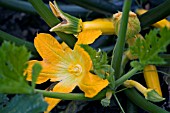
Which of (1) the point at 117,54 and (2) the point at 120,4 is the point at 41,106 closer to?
(1) the point at 117,54

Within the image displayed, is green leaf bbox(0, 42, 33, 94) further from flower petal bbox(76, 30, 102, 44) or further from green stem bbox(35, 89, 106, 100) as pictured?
flower petal bbox(76, 30, 102, 44)

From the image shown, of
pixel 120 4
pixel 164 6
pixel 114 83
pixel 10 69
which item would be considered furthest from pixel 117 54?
pixel 120 4

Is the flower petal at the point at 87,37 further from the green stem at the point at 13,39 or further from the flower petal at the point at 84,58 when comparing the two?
the green stem at the point at 13,39

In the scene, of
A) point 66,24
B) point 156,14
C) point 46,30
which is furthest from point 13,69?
point 46,30

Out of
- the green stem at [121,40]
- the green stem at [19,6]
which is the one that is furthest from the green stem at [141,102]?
the green stem at [19,6]

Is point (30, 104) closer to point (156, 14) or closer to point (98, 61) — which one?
point (98, 61)

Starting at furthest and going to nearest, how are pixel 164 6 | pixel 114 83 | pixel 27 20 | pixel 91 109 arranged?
pixel 27 20, pixel 91 109, pixel 164 6, pixel 114 83

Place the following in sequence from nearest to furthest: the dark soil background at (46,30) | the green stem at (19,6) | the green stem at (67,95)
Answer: the green stem at (67,95) → the dark soil background at (46,30) → the green stem at (19,6)
